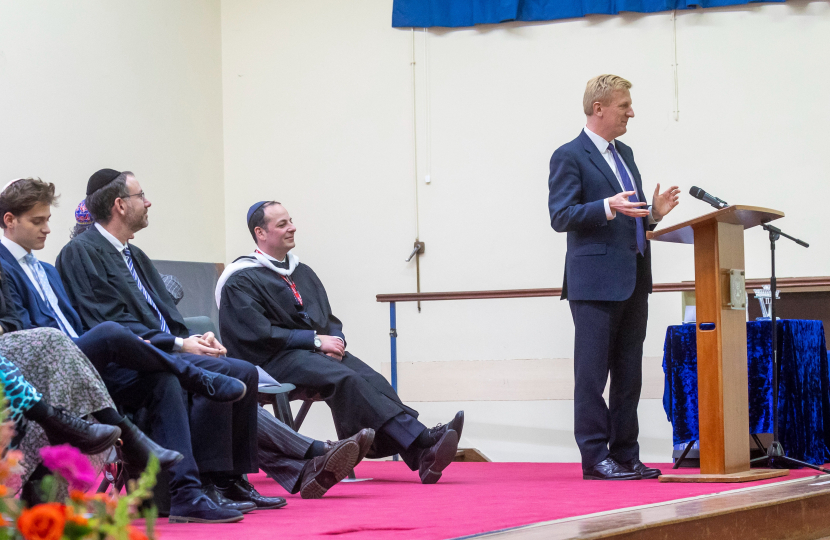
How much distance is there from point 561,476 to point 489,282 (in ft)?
7.90

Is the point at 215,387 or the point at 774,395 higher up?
the point at 215,387

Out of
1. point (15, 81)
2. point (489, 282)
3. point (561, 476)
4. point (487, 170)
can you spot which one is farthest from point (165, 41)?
point (561, 476)

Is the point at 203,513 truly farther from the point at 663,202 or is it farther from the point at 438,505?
the point at 663,202

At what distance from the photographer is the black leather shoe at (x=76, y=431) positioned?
187 cm

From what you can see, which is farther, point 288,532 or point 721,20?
point 721,20

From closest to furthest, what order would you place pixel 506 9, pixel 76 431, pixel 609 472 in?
pixel 76 431 → pixel 609 472 → pixel 506 9

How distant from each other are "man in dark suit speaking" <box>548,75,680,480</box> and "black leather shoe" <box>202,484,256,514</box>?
1.22 m

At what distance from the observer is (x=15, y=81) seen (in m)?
4.29

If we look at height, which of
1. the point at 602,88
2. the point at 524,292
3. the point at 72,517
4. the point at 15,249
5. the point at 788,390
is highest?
the point at 602,88

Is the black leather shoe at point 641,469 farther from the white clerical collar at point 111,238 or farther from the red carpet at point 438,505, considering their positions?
the white clerical collar at point 111,238

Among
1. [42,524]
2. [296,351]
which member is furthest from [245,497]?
[42,524]

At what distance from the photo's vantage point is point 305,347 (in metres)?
3.22

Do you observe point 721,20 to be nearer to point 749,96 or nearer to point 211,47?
point 749,96

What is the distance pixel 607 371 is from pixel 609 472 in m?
0.34
